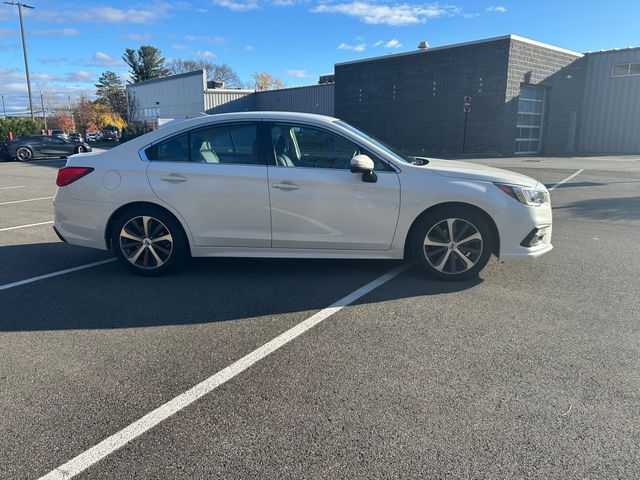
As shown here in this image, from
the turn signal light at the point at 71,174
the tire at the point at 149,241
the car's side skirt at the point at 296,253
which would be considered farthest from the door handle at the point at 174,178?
the turn signal light at the point at 71,174

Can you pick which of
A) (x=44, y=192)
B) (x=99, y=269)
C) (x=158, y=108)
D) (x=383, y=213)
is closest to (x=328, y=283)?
(x=383, y=213)

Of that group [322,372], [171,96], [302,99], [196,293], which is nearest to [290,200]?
[196,293]

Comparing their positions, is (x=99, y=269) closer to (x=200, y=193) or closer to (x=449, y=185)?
(x=200, y=193)

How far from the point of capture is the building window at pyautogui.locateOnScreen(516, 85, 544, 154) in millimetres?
26891

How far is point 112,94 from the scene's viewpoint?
85.2m

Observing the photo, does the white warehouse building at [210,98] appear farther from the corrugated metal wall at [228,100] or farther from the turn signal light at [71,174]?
the turn signal light at [71,174]

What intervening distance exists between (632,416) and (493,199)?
235cm

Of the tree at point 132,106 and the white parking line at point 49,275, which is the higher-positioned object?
the tree at point 132,106

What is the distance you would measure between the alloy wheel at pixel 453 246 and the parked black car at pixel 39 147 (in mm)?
24935

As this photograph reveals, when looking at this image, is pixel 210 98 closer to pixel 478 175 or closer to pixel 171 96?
pixel 171 96

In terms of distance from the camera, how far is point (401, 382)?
3.00 metres

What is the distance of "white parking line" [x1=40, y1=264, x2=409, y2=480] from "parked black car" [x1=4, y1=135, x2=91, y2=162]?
25.1 m

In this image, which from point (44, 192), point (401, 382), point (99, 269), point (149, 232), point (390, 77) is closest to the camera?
point (401, 382)

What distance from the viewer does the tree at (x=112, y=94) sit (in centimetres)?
8031
